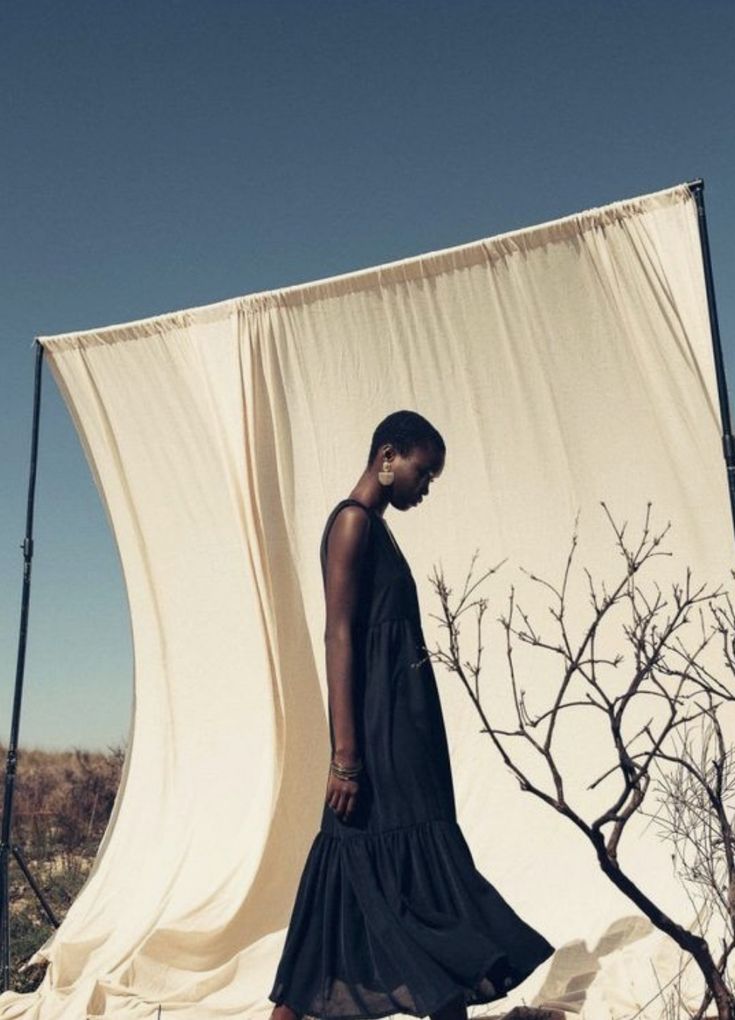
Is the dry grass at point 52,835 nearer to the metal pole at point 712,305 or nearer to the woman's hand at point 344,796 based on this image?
the woman's hand at point 344,796

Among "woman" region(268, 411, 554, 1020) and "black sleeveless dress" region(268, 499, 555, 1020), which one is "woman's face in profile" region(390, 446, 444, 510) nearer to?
"woman" region(268, 411, 554, 1020)

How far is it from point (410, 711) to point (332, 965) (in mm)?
754

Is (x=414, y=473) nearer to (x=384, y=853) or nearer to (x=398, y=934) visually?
(x=384, y=853)

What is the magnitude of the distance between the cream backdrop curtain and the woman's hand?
3.76 feet

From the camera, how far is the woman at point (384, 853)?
11.0 feet

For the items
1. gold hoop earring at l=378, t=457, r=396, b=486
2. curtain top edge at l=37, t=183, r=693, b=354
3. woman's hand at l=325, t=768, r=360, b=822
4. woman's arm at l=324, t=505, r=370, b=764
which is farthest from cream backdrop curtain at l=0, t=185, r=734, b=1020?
woman's arm at l=324, t=505, r=370, b=764

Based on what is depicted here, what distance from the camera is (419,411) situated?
200 inches

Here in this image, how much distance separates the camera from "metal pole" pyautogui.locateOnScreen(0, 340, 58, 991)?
196 inches

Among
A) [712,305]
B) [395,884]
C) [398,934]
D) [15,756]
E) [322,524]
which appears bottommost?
[398,934]

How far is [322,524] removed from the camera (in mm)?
5199

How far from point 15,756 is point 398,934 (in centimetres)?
242

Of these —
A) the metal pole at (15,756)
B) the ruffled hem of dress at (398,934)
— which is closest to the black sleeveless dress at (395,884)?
the ruffled hem of dress at (398,934)

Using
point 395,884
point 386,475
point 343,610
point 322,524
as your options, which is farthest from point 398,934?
point 322,524

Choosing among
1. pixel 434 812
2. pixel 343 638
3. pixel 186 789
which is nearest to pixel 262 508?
pixel 186 789
